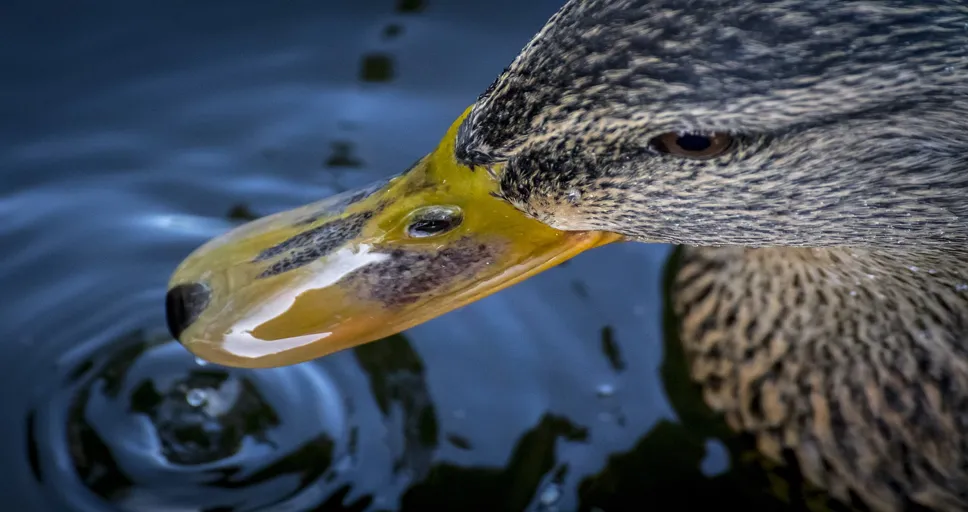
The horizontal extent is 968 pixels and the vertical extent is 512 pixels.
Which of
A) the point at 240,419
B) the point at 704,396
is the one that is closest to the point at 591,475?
the point at 704,396

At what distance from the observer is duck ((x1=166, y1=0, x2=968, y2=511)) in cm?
180

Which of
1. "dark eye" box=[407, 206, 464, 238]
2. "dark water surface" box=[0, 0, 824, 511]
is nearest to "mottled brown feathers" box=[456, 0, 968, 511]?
"dark eye" box=[407, 206, 464, 238]

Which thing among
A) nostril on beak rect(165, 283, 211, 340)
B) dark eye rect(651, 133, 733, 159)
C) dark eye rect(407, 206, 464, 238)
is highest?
dark eye rect(651, 133, 733, 159)

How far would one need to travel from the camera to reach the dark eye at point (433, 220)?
2.19 m

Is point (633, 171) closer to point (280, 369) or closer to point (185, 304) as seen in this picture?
point (185, 304)

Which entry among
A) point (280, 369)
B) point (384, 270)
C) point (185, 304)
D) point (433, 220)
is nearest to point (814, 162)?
point (433, 220)

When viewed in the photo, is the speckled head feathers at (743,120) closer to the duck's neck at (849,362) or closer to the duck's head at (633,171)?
the duck's head at (633,171)

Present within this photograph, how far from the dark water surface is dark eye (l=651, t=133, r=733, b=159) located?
1.39 metres

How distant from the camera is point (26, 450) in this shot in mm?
2875

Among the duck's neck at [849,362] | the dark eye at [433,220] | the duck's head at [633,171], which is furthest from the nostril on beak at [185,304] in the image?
the duck's neck at [849,362]

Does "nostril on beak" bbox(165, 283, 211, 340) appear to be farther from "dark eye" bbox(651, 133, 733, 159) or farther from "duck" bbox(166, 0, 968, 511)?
"dark eye" bbox(651, 133, 733, 159)

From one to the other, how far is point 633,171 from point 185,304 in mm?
1062

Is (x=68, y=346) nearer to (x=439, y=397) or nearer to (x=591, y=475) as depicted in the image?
(x=439, y=397)

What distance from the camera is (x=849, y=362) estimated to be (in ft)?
9.07
